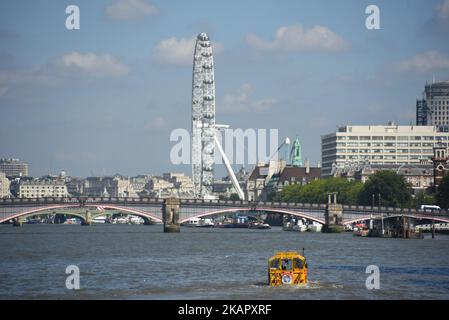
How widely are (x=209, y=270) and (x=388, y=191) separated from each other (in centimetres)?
9546

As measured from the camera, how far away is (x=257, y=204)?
151 metres

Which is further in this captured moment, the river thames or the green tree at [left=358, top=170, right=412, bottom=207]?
the green tree at [left=358, top=170, right=412, bottom=207]

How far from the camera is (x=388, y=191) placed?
162 meters

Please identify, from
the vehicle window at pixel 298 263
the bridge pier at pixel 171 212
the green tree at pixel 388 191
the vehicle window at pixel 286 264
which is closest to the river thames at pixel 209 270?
the vehicle window at pixel 298 263

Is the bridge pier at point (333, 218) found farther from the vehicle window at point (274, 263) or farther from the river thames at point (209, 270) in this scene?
the vehicle window at point (274, 263)

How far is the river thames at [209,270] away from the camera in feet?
178

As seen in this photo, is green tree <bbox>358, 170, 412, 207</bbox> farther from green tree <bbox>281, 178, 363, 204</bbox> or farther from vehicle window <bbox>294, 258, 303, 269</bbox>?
vehicle window <bbox>294, 258, 303, 269</bbox>

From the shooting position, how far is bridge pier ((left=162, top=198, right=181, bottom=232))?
144 meters

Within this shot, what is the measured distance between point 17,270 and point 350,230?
292ft

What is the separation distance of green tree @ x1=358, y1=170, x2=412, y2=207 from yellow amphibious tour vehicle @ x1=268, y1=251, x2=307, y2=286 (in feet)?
344

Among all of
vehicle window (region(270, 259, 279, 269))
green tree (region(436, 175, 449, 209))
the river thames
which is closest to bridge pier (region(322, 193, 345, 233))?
green tree (region(436, 175, 449, 209))

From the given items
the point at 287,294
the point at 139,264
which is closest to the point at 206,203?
the point at 139,264

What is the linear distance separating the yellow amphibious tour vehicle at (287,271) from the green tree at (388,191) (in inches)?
4123
